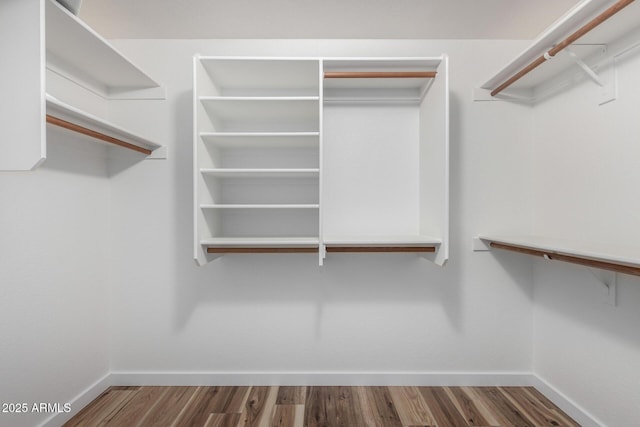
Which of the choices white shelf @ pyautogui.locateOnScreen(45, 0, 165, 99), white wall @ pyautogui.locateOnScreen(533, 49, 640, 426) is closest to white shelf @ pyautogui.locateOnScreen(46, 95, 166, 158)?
white shelf @ pyautogui.locateOnScreen(45, 0, 165, 99)

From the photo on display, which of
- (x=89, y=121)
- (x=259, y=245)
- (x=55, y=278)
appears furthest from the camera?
(x=259, y=245)

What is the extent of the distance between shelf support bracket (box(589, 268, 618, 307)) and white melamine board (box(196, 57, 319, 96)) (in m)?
1.78

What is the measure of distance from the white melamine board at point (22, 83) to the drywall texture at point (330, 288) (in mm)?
1009

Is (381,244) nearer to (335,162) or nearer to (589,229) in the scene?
(335,162)

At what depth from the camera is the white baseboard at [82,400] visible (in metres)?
1.73

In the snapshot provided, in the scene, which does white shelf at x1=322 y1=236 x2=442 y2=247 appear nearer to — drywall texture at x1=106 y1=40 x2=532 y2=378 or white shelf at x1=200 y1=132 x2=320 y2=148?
drywall texture at x1=106 y1=40 x2=532 y2=378

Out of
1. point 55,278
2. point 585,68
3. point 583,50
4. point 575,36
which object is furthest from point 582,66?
point 55,278

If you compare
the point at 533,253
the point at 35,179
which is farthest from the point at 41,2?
the point at 533,253

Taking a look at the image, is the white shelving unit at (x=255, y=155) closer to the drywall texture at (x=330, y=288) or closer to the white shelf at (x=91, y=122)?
the drywall texture at (x=330, y=288)

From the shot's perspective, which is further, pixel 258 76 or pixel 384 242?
pixel 258 76

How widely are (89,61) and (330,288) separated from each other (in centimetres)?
186

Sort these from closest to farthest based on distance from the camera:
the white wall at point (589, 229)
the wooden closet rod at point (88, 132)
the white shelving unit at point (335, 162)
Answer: the wooden closet rod at point (88, 132) → the white wall at point (589, 229) → the white shelving unit at point (335, 162)

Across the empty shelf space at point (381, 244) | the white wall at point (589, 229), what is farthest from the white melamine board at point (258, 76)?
the white wall at point (589, 229)

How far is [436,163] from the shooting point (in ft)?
6.28
